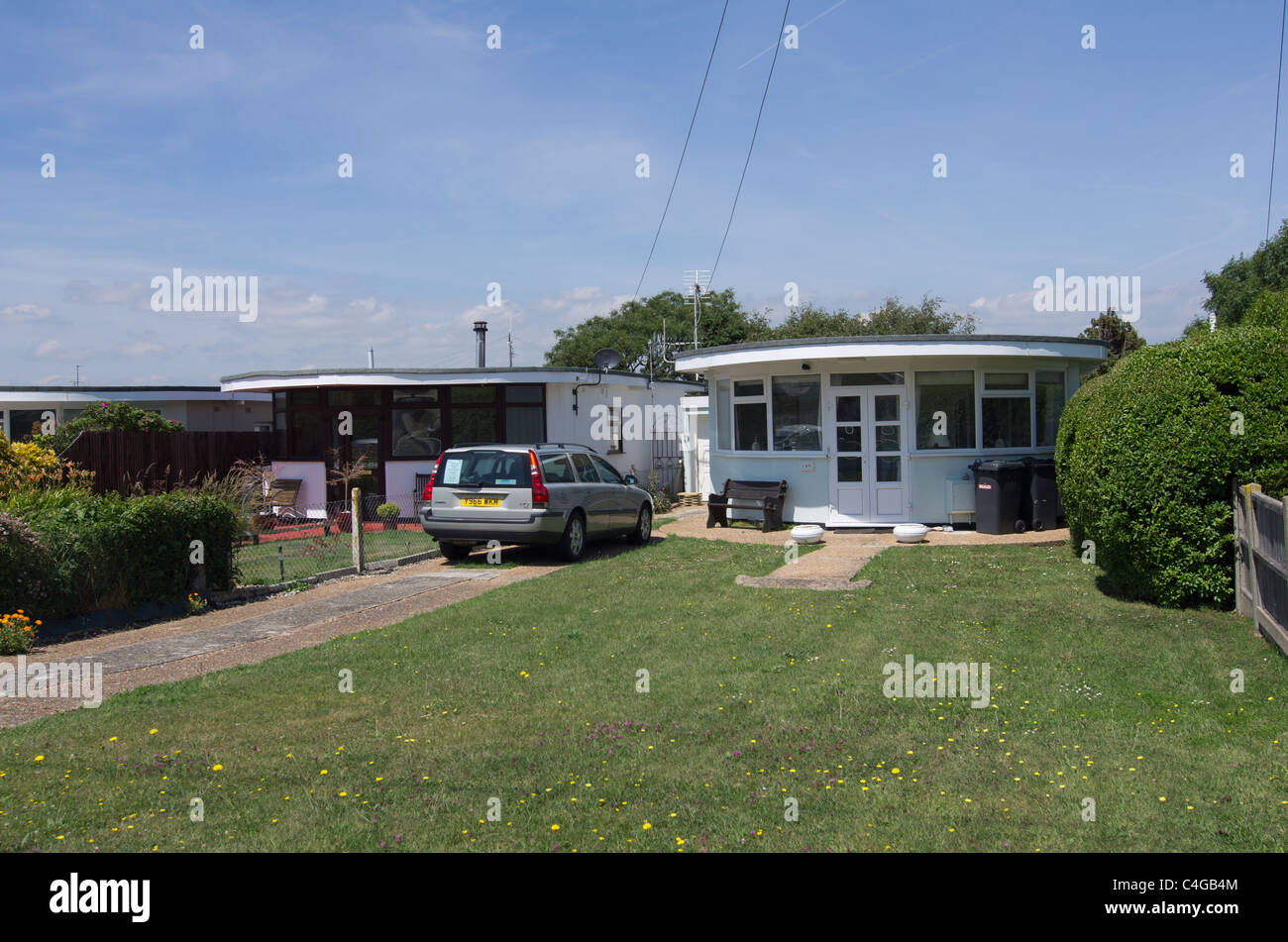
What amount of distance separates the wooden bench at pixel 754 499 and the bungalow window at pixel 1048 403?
452 cm

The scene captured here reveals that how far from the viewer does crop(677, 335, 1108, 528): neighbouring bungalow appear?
16109 millimetres

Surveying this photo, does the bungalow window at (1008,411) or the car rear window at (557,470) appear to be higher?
the bungalow window at (1008,411)

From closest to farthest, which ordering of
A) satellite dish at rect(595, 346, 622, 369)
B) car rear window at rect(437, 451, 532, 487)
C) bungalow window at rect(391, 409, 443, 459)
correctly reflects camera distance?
car rear window at rect(437, 451, 532, 487) → bungalow window at rect(391, 409, 443, 459) → satellite dish at rect(595, 346, 622, 369)

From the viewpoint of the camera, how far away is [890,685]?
22.8 feet

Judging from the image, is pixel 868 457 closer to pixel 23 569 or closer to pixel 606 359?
pixel 606 359

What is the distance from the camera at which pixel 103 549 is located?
9.91m

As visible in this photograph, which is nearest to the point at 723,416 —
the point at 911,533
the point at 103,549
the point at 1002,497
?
the point at 911,533

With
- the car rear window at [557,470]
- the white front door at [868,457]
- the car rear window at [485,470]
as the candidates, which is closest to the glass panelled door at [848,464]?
the white front door at [868,457]

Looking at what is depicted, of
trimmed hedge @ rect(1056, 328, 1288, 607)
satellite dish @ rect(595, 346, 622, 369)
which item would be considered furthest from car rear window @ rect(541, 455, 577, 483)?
satellite dish @ rect(595, 346, 622, 369)

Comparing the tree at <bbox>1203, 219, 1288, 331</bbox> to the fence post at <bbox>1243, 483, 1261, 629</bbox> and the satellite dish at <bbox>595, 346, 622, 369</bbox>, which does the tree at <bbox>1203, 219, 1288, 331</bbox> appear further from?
the fence post at <bbox>1243, 483, 1261, 629</bbox>

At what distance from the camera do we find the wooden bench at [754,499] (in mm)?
16656

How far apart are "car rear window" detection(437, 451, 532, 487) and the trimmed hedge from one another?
286 inches

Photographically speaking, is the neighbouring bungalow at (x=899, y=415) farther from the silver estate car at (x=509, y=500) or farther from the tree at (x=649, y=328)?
the tree at (x=649, y=328)
